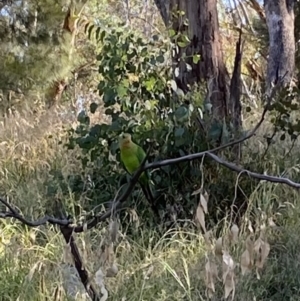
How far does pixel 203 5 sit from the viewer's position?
10.4 feet

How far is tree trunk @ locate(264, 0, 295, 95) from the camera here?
15.9 ft

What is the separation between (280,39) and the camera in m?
4.86

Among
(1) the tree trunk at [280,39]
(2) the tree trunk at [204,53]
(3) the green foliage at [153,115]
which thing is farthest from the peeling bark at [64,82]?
(3) the green foliage at [153,115]

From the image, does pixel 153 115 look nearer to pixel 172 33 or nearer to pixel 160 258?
pixel 172 33

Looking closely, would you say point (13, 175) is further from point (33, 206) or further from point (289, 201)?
point (289, 201)

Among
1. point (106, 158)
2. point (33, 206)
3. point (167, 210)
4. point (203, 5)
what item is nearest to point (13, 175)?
point (33, 206)

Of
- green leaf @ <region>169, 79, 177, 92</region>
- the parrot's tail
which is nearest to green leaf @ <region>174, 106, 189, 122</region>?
green leaf @ <region>169, 79, 177, 92</region>

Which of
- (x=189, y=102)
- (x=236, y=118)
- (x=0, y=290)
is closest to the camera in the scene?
(x=0, y=290)

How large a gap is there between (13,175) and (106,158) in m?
0.96

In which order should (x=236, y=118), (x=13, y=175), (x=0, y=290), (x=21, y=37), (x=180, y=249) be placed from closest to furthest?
(x=0, y=290) → (x=180, y=249) → (x=236, y=118) → (x=13, y=175) → (x=21, y=37)

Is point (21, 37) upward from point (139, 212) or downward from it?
upward

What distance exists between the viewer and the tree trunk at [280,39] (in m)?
4.84

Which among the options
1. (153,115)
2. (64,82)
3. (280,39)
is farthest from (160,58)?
(64,82)

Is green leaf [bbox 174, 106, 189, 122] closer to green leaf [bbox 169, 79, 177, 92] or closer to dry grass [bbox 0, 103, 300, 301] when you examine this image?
green leaf [bbox 169, 79, 177, 92]
